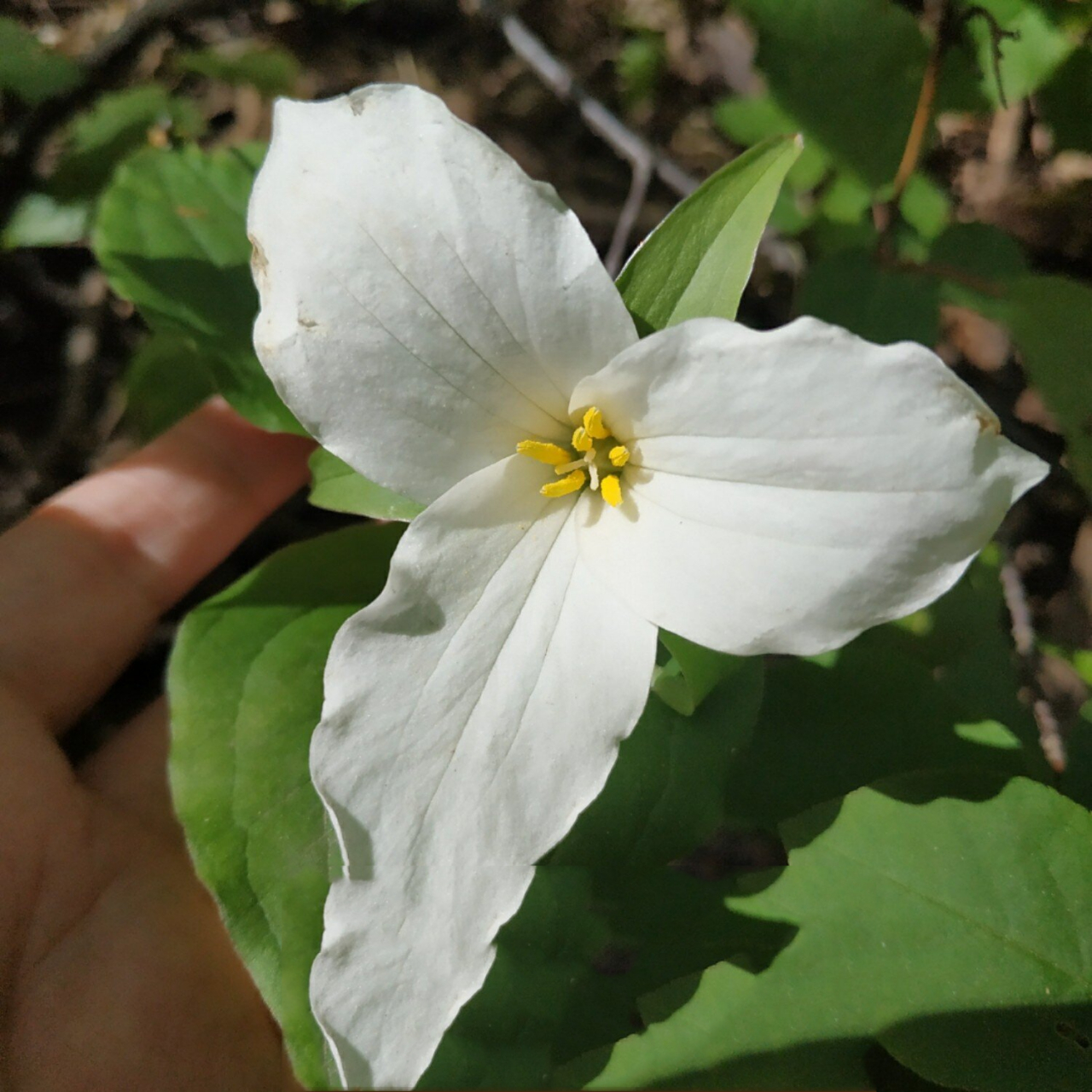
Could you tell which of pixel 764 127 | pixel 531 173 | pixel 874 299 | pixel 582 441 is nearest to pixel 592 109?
pixel 531 173

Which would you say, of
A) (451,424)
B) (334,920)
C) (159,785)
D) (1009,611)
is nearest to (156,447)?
(159,785)

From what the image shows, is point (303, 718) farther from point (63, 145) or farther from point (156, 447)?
point (63, 145)

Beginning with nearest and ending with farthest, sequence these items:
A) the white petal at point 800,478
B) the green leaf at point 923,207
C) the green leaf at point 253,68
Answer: the white petal at point 800,478 → the green leaf at point 923,207 → the green leaf at point 253,68

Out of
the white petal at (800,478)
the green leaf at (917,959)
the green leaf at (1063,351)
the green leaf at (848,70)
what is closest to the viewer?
the white petal at (800,478)

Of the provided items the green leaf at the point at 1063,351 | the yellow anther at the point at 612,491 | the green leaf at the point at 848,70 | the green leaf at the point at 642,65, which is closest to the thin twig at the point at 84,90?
the green leaf at the point at 642,65

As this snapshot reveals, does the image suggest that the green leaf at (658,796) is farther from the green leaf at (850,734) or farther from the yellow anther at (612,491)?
the yellow anther at (612,491)

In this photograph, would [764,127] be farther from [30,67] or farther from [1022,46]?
[30,67]
